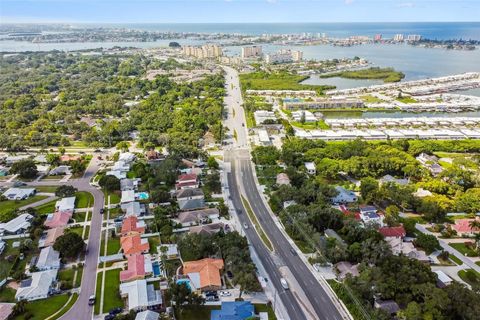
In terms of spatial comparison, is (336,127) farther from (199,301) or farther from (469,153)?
(199,301)

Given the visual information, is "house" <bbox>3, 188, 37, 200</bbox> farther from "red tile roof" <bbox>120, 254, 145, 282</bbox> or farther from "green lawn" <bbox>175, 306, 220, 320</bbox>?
"green lawn" <bbox>175, 306, 220, 320</bbox>

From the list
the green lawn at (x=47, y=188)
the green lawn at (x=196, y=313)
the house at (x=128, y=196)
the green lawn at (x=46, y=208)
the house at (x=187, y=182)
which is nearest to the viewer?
the green lawn at (x=196, y=313)

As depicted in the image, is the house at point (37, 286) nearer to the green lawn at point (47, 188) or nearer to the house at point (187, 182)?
the house at point (187, 182)

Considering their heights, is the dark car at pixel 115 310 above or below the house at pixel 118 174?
below

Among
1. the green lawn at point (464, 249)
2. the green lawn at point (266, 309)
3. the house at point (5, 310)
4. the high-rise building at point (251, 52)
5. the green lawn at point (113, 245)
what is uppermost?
the high-rise building at point (251, 52)

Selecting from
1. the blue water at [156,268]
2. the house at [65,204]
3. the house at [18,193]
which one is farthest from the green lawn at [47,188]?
the blue water at [156,268]

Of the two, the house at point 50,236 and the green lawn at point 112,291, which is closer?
the green lawn at point 112,291

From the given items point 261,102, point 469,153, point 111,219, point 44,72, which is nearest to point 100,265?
point 111,219
